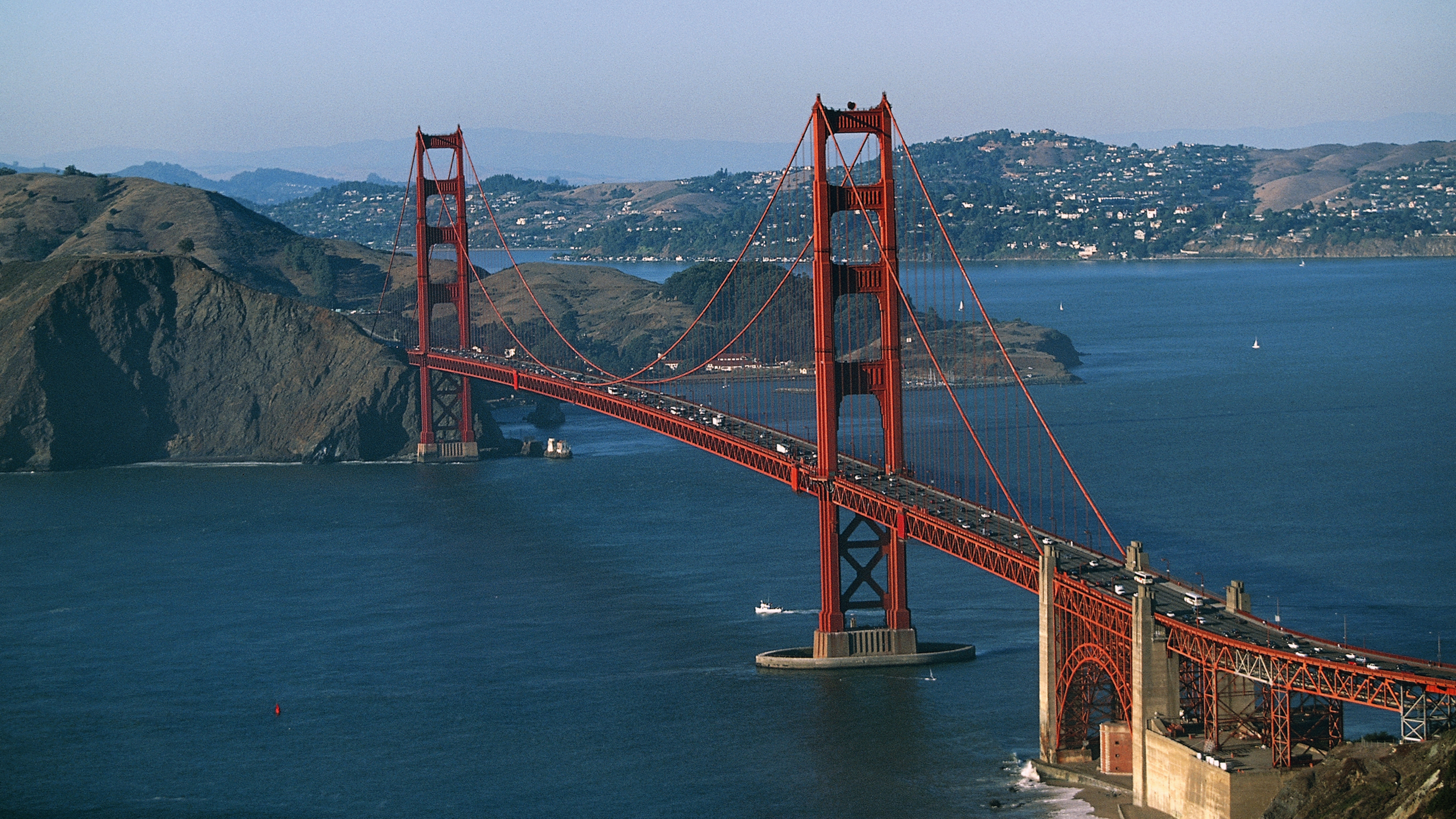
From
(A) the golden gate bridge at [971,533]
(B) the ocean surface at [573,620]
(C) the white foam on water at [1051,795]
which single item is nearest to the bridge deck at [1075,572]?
(A) the golden gate bridge at [971,533]

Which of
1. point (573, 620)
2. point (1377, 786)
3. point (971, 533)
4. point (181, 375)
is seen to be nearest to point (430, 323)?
point (181, 375)

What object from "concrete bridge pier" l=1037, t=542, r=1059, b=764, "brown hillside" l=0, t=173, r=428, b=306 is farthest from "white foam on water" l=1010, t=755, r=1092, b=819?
"brown hillside" l=0, t=173, r=428, b=306

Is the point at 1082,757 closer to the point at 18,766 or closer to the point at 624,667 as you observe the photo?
the point at 624,667

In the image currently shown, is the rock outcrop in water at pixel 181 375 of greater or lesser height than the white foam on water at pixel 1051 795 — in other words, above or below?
above

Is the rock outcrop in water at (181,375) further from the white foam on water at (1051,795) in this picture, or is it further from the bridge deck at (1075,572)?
the white foam on water at (1051,795)

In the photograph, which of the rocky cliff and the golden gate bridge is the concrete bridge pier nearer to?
the golden gate bridge

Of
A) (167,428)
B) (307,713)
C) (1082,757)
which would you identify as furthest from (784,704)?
(167,428)

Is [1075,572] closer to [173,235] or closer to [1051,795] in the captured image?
[1051,795]
